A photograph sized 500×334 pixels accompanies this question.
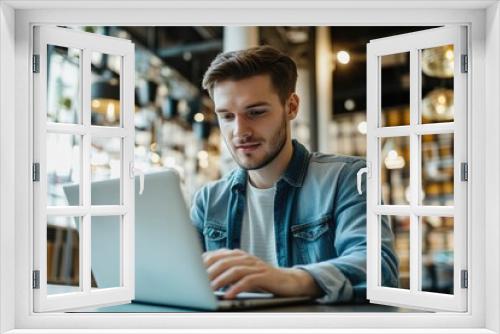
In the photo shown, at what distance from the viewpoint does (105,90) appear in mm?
5105

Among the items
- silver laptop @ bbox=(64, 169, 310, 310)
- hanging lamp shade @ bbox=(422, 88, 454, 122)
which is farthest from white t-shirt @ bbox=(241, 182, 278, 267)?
hanging lamp shade @ bbox=(422, 88, 454, 122)

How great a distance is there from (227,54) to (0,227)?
86.5 inches

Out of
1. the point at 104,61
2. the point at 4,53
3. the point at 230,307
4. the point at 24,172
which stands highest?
the point at 104,61

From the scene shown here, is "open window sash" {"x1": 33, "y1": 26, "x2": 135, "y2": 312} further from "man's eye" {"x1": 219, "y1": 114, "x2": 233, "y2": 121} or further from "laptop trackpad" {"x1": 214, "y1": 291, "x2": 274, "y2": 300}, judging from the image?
"man's eye" {"x1": 219, "y1": 114, "x2": 233, "y2": 121}

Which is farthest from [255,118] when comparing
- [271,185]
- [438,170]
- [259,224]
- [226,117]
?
[438,170]

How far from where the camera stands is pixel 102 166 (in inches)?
283

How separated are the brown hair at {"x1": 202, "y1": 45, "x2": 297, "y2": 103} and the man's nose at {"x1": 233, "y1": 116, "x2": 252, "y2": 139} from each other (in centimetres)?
29

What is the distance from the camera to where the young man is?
13.9 feet

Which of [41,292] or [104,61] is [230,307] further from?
[104,61]

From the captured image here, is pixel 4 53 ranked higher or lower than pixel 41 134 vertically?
higher
